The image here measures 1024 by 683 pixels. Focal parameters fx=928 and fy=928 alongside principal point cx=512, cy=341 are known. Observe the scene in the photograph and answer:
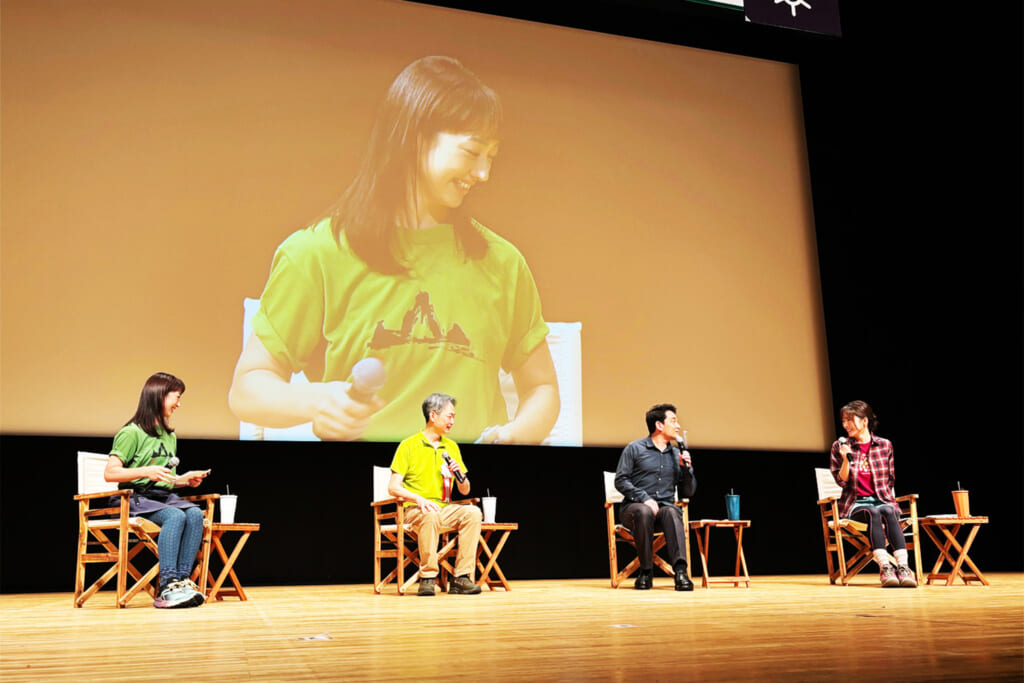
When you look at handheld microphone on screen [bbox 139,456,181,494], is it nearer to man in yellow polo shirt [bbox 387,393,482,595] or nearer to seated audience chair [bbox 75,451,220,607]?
seated audience chair [bbox 75,451,220,607]

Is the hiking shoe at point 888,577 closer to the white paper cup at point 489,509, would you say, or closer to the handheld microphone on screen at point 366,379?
the white paper cup at point 489,509

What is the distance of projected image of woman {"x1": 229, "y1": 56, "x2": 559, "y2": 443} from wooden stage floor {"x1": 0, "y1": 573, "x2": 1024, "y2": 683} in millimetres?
Answer: 1868

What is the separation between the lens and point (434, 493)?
477 centimetres

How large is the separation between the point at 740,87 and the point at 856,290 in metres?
1.83

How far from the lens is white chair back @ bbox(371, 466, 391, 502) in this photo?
509cm

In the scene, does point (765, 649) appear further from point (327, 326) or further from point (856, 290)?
point (856, 290)

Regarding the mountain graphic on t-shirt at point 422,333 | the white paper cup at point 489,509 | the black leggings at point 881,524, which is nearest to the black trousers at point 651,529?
the white paper cup at point 489,509

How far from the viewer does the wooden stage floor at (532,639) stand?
5.84 feet

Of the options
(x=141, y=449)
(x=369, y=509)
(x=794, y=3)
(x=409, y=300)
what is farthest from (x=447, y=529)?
(x=794, y=3)

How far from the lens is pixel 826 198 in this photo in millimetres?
7211

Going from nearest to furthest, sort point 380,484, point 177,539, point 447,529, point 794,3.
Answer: point 177,539 < point 794,3 < point 447,529 < point 380,484

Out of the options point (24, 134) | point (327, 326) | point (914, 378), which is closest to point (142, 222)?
point (24, 134)

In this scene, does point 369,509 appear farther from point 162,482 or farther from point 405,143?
point 405,143

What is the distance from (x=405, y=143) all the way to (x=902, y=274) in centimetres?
395
